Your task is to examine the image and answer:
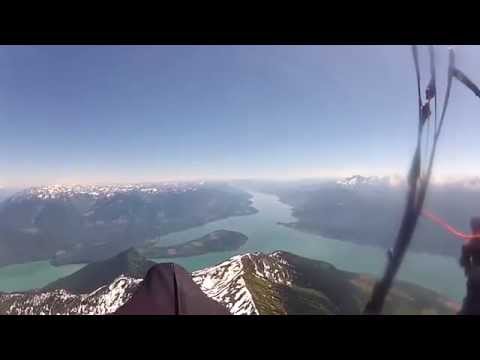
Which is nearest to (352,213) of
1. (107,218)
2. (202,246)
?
(202,246)

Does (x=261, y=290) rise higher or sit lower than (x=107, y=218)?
lower

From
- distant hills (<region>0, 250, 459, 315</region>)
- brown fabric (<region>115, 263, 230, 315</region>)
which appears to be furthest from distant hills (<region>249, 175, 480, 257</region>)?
brown fabric (<region>115, 263, 230, 315</region>)

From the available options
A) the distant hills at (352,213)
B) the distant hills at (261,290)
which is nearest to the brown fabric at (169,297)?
the distant hills at (261,290)

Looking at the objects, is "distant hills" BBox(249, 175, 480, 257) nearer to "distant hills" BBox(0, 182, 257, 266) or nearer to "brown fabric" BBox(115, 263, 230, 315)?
"distant hills" BBox(0, 182, 257, 266)

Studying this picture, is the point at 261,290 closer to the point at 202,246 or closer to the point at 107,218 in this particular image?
the point at 202,246

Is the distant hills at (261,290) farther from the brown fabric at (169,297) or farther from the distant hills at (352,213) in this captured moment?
the brown fabric at (169,297)
